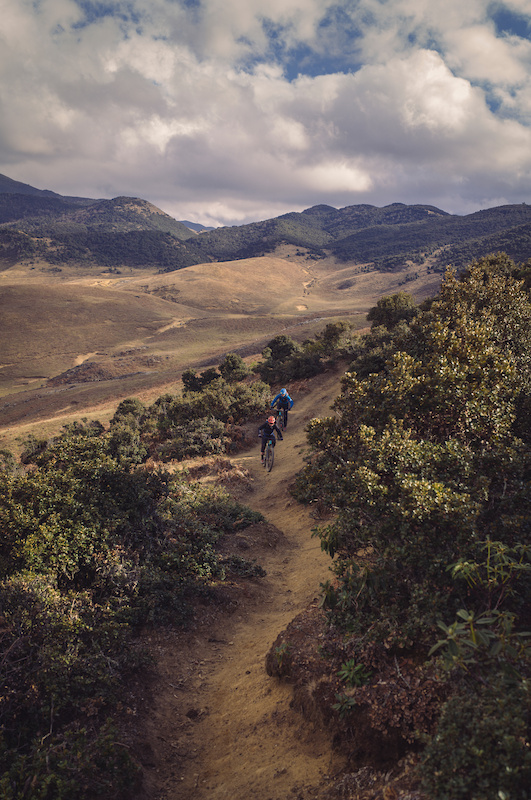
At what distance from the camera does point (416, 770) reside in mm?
2797

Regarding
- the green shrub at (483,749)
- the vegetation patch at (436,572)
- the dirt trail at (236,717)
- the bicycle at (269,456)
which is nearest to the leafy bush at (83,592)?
the dirt trail at (236,717)

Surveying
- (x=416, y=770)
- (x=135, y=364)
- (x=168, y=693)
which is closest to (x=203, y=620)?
(x=168, y=693)

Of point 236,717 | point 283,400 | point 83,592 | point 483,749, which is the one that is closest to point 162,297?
point 283,400

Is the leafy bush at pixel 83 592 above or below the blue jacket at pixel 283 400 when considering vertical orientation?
below

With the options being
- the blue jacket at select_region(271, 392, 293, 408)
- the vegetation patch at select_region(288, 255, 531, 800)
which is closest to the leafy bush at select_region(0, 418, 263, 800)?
the vegetation patch at select_region(288, 255, 531, 800)

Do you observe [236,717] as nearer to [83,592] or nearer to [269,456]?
[83,592]

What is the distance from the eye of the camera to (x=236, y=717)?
499cm

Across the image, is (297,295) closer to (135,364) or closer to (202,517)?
(135,364)

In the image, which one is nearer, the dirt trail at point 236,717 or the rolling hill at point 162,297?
the dirt trail at point 236,717

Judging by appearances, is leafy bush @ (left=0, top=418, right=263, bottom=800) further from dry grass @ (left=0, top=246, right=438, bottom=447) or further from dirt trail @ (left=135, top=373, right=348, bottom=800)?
dry grass @ (left=0, top=246, right=438, bottom=447)

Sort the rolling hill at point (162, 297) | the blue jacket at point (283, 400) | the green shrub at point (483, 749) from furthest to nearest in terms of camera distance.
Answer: the rolling hill at point (162, 297)
the blue jacket at point (283, 400)
the green shrub at point (483, 749)

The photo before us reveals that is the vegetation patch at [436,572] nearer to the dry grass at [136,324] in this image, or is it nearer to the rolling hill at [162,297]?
the dry grass at [136,324]

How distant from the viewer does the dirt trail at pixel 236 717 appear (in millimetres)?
4062

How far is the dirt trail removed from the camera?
406cm
